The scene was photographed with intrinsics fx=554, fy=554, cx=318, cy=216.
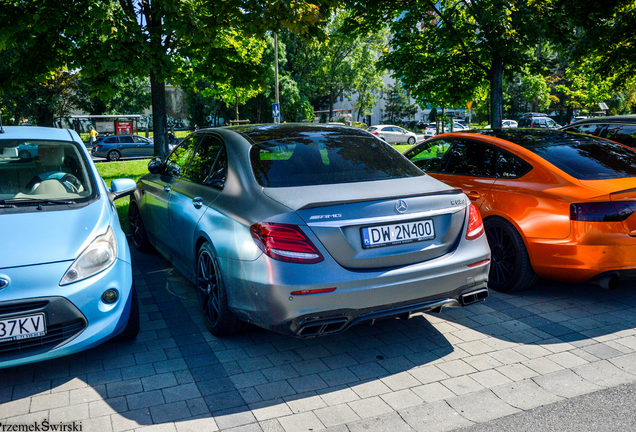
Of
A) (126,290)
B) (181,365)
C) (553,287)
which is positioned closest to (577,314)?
(553,287)

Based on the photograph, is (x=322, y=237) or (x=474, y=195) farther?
(x=474, y=195)

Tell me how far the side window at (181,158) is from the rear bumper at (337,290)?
6.26 feet

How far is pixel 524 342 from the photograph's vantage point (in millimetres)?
4250

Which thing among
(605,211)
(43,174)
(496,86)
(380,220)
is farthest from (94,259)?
(496,86)

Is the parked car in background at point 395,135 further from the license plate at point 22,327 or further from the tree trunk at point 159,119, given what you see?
the license plate at point 22,327

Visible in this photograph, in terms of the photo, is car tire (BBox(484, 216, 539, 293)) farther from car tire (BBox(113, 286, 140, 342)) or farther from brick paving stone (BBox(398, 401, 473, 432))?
car tire (BBox(113, 286, 140, 342))

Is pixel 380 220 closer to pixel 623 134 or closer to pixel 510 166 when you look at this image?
pixel 510 166

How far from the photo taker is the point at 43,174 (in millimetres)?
4656

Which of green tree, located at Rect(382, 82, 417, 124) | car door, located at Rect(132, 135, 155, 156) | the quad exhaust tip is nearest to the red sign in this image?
car door, located at Rect(132, 135, 155, 156)

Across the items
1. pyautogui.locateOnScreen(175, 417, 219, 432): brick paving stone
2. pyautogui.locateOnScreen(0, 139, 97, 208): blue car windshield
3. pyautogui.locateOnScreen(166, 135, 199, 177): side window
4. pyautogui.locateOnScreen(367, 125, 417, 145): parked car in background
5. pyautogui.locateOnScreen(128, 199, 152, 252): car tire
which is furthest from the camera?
pyautogui.locateOnScreen(367, 125, 417, 145): parked car in background

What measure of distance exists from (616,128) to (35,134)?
767cm

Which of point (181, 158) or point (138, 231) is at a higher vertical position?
point (181, 158)

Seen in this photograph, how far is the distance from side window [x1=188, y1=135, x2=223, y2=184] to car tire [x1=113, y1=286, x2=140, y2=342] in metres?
1.18

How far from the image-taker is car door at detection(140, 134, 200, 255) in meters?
5.49
